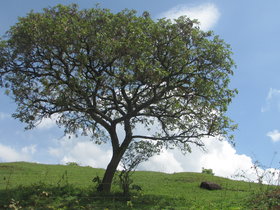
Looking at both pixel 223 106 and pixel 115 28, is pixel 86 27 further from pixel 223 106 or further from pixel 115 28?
pixel 223 106

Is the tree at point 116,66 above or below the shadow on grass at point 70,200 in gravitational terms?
above

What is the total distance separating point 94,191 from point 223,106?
11309 mm

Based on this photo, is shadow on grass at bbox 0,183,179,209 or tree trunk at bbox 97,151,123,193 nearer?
shadow on grass at bbox 0,183,179,209

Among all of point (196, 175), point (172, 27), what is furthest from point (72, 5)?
point (196, 175)

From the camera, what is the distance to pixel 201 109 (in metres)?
23.7

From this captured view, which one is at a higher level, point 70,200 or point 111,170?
point 111,170

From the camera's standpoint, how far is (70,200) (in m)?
18.9

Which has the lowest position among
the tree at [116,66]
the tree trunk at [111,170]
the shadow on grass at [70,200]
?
the shadow on grass at [70,200]

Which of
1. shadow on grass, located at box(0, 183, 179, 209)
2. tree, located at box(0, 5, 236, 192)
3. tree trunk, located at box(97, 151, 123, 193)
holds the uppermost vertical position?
tree, located at box(0, 5, 236, 192)

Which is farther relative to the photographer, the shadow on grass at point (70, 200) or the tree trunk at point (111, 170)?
the tree trunk at point (111, 170)

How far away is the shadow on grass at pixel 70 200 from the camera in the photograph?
17.7 metres

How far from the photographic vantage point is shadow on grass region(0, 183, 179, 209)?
695 inches

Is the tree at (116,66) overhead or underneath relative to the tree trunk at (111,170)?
overhead

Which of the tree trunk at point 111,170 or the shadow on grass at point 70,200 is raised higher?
the tree trunk at point 111,170
